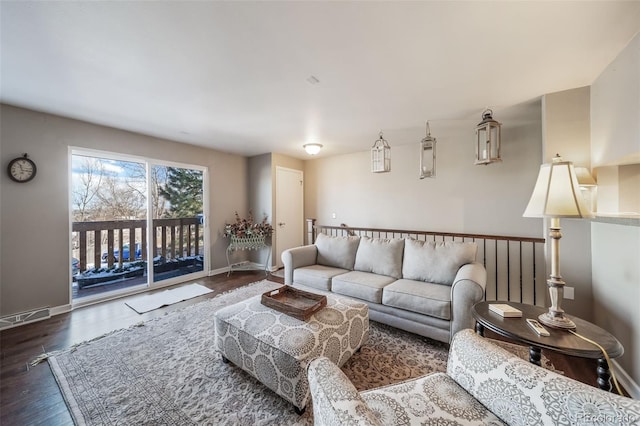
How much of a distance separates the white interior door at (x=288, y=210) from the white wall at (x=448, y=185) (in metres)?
0.61

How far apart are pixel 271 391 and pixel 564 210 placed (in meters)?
2.21

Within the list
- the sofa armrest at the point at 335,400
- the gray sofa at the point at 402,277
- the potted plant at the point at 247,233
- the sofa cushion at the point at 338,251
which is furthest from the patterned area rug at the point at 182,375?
the potted plant at the point at 247,233

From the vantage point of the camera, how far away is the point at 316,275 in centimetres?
304

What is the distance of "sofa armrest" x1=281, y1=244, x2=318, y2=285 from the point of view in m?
3.32

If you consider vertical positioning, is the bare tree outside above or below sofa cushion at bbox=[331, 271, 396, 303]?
above

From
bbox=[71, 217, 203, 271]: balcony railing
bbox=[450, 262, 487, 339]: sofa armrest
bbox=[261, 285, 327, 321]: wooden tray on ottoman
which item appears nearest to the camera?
bbox=[261, 285, 327, 321]: wooden tray on ottoman

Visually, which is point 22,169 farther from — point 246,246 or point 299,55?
point 299,55

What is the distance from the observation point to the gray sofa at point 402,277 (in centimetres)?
215

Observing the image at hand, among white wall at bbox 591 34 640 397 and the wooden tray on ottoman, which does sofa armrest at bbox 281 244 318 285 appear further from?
white wall at bbox 591 34 640 397

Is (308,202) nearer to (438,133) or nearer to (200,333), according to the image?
(438,133)

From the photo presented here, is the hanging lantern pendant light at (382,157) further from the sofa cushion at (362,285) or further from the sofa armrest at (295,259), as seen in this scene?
the sofa armrest at (295,259)

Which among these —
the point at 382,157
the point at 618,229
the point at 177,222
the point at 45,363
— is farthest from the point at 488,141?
the point at 177,222

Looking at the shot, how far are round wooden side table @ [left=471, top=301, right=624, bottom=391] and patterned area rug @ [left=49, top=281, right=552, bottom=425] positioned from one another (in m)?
0.72

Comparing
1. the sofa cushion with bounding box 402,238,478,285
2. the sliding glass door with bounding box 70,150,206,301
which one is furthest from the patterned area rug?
the sliding glass door with bounding box 70,150,206,301
